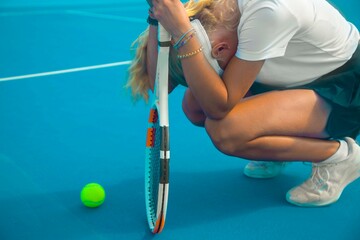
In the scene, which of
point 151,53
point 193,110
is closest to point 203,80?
point 151,53

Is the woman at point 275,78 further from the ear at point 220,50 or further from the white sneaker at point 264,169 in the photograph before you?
the white sneaker at point 264,169

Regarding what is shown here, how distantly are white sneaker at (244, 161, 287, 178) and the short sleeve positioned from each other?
0.52 meters

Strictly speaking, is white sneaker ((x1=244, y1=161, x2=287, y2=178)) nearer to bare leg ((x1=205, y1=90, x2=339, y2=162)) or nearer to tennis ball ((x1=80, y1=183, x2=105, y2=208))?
bare leg ((x1=205, y1=90, x2=339, y2=162))

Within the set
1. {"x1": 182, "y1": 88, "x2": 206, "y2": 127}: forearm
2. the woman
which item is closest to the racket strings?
the woman

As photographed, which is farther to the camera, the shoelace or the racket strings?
the shoelace

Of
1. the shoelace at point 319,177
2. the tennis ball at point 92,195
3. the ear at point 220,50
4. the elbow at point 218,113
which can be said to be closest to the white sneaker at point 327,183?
the shoelace at point 319,177

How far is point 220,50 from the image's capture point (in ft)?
4.31

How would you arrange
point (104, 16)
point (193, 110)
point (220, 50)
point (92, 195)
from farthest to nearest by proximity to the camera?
point (104, 16), point (193, 110), point (92, 195), point (220, 50)

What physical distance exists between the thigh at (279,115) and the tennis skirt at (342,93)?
2 centimetres

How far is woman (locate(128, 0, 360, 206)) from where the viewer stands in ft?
4.00

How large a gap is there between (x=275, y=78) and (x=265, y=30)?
0.81 ft

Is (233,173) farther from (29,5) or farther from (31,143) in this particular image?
(29,5)

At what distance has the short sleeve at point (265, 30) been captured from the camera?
1188 millimetres

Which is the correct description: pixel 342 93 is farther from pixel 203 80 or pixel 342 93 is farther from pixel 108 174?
pixel 108 174
